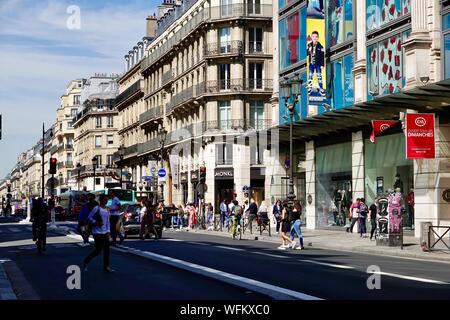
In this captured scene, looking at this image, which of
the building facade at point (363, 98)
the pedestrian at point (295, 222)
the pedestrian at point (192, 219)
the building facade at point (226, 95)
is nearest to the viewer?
the pedestrian at point (295, 222)

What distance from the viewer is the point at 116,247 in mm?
27203

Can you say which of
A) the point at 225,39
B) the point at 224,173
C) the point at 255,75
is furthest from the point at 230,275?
the point at 225,39

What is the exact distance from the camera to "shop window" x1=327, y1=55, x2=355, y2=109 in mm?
38156

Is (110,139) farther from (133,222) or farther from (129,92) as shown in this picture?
(133,222)

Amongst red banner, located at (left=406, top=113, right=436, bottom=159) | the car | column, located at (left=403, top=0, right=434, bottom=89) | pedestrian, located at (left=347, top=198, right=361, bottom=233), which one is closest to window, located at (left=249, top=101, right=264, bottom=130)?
pedestrian, located at (left=347, top=198, right=361, bottom=233)

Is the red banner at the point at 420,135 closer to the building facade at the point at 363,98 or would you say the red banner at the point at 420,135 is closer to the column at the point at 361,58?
the building facade at the point at 363,98

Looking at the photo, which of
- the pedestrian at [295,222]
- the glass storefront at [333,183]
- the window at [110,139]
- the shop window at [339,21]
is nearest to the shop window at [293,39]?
the shop window at [339,21]

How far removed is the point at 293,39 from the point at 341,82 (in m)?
6.99

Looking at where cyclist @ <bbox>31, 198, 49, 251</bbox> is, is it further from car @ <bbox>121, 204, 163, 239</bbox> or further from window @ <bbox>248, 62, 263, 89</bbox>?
window @ <bbox>248, 62, 263, 89</bbox>

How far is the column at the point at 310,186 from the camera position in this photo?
4338 centimetres

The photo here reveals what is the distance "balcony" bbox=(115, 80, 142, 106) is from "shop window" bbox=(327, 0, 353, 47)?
173 ft

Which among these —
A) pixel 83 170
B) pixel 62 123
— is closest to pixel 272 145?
pixel 83 170

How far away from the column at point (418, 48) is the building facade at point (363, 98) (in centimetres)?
4
